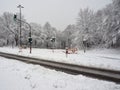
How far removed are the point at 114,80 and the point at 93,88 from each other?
2234mm

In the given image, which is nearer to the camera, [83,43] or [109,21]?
[109,21]

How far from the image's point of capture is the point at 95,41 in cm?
4391

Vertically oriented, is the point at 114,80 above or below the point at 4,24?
below

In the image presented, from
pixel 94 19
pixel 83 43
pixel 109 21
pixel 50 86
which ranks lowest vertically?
pixel 50 86

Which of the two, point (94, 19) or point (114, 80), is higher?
point (94, 19)

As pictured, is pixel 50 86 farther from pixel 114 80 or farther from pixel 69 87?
pixel 114 80

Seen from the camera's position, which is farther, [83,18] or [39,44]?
[39,44]

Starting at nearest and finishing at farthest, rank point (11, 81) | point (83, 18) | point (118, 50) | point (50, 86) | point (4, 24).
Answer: point (50, 86) < point (11, 81) < point (118, 50) < point (83, 18) < point (4, 24)

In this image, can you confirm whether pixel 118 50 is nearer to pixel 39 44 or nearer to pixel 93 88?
pixel 93 88

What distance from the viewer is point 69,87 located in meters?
7.05

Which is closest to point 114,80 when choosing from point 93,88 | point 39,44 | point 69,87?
point 93,88

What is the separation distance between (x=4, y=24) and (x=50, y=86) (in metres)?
55.8

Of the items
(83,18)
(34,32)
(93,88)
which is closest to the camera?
(93,88)

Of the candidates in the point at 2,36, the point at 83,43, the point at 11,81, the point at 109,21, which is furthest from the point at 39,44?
the point at 11,81
